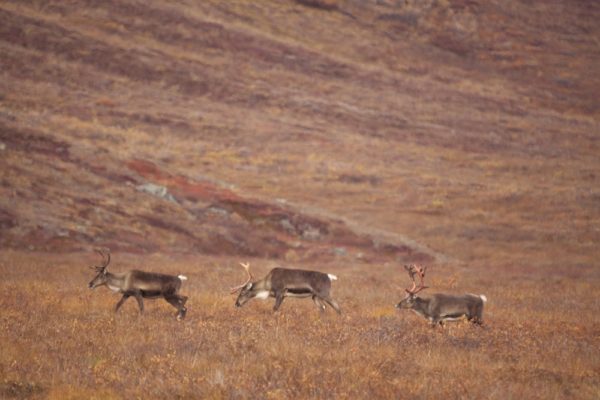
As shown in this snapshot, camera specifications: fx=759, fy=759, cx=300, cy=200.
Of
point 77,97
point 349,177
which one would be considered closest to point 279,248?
point 349,177

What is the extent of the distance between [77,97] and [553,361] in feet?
219

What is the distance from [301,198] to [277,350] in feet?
132

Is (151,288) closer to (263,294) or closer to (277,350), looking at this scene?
(263,294)

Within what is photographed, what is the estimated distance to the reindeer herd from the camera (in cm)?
1619

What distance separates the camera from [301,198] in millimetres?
52531

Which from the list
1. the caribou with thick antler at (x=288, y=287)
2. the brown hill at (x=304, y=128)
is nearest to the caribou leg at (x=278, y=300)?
the caribou with thick antler at (x=288, y=287)

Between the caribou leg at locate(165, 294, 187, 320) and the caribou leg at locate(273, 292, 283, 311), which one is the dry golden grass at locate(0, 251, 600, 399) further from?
the caribou leg at locate(273, 292, 283, 311)

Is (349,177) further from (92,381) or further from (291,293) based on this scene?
(92,381)

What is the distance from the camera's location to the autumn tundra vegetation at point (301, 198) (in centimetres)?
1184

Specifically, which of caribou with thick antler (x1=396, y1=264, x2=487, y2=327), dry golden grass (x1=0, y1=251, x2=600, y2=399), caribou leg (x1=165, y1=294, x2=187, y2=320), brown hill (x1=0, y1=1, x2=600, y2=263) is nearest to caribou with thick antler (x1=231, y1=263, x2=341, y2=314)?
dry golden grass (x1=0, y1=251, x2=600, y2=399)

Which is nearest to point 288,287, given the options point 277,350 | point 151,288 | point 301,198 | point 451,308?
point 151,288

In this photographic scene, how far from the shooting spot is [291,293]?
60.6 feet

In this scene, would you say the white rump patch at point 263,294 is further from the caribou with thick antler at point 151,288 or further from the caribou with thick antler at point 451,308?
the caribou with thick antler at point 451,308

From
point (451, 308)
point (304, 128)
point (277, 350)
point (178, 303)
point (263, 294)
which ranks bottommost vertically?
point (304, 128)
